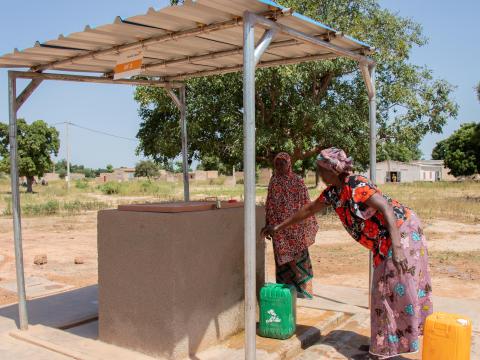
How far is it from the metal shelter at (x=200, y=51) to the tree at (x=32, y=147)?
37991 millimetres

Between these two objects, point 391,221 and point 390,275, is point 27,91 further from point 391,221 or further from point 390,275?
point 390,275

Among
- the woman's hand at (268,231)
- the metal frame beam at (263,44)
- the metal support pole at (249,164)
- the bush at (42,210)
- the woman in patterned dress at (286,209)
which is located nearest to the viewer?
the metal support pole at (249,164)

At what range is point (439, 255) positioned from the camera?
32.5 feet

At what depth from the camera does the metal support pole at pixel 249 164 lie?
325cm

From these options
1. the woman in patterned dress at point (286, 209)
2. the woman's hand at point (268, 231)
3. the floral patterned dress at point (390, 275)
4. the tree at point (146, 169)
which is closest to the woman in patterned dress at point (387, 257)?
the floral patterned dress at point (390, 275)

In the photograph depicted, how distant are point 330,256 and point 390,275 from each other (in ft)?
21.1

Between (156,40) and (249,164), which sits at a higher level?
(156,40)

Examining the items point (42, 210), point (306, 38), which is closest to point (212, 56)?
point (306, 38)

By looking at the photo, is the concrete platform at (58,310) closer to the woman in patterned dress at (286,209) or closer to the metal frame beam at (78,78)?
the woman in patterned dress at (286,209)

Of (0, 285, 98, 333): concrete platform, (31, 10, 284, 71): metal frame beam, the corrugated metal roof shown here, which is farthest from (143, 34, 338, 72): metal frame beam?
(0, 285, 98, 333): concrete platform

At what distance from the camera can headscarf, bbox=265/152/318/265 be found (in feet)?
16.9

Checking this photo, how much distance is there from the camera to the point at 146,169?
7044 centimetres

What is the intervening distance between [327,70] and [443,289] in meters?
8.14

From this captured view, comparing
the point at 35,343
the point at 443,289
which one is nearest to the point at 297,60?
the point at 35,343
